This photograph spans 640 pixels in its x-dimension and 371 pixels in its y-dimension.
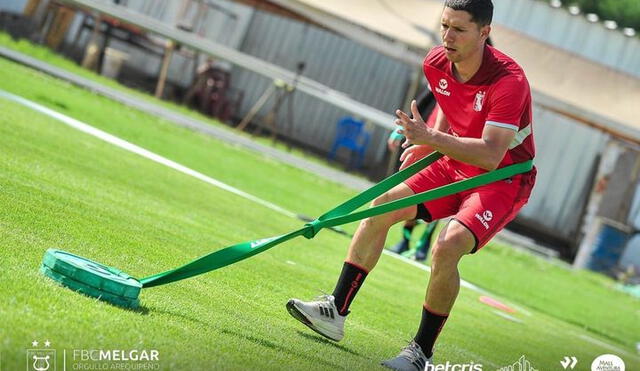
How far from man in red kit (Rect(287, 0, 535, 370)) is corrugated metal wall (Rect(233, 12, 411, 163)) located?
938 inches

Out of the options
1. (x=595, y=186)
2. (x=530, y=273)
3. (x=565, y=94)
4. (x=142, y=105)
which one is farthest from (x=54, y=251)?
(x=595, y=186)

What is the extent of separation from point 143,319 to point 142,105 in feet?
57.9

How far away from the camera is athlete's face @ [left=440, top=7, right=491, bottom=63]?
287 inches

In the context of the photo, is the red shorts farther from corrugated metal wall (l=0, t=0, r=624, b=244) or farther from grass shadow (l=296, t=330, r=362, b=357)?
corrugated metal wall (l=0, t=0, r=624, b=244)

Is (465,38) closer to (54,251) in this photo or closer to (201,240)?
(54,251)

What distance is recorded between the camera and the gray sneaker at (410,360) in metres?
7.23

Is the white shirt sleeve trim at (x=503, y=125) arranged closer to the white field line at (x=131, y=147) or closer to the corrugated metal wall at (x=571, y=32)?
the white field line at (x=131, y=147)

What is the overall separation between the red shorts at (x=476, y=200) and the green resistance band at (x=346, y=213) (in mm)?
83

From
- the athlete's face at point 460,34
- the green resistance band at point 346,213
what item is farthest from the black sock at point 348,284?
the athlete's face at point 460,34

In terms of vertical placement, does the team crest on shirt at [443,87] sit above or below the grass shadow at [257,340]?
above

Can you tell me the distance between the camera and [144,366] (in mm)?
5305

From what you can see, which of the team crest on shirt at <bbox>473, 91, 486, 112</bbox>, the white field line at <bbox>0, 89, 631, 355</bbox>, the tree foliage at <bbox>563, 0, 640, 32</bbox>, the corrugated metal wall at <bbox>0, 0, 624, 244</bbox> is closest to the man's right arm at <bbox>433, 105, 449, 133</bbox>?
the team crest on shirt at <bbox>473, 91, 486, 112</bbox>

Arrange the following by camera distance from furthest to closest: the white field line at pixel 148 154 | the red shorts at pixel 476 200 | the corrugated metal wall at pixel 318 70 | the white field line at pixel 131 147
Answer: the corrugated metal wall at pixel 318 70 → the white field line at pixel 131 147 → the white field line at pixel 148 154 → the red shorts at pixel 476 200

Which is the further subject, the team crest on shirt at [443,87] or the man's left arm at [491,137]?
the team crest on shirt at [443,87]
